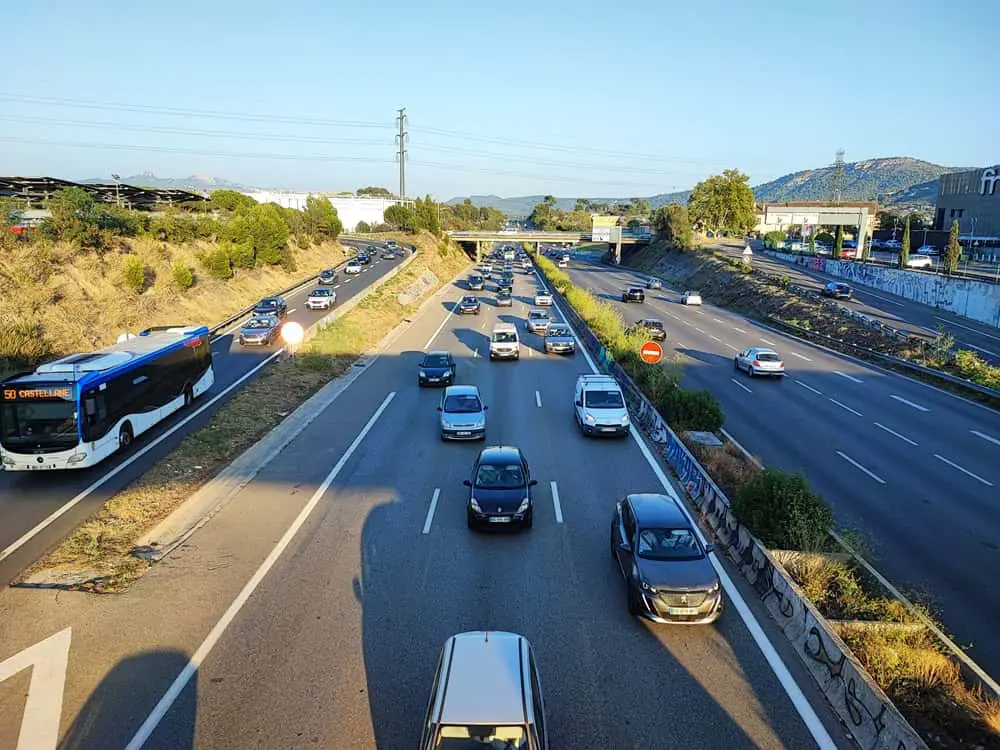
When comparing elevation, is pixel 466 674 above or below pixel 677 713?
above

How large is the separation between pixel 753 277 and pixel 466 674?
70497 millimetres

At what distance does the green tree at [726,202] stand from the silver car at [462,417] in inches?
4091

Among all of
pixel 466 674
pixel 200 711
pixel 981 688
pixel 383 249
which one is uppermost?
pixel 383 249

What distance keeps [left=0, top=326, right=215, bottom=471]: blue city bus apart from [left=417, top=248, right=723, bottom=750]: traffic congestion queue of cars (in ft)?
30.7

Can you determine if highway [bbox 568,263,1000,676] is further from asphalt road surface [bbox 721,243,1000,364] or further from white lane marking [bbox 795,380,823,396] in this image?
asphalt road surface [bbox 721,243,1000,364]

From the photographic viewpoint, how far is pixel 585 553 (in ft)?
44.5

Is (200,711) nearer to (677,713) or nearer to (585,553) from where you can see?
(677,713)

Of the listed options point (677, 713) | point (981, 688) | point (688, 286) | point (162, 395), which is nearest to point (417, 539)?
point (677, 713)

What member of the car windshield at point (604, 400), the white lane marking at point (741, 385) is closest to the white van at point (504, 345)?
the white lane marking at point (741, 385)

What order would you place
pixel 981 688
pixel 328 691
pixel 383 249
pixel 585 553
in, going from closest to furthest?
pixel 981 688
pixel 328 691
pixel 585 553
pixel 383 249

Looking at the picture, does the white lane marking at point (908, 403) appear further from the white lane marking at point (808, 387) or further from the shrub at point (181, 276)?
the shrub at point (181, 276)

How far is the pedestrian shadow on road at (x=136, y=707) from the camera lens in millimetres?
8281

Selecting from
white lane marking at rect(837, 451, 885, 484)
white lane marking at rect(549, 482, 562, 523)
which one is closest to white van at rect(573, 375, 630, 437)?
white lane marking at rect(549, 482, 562, 523)

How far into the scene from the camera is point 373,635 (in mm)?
10570
